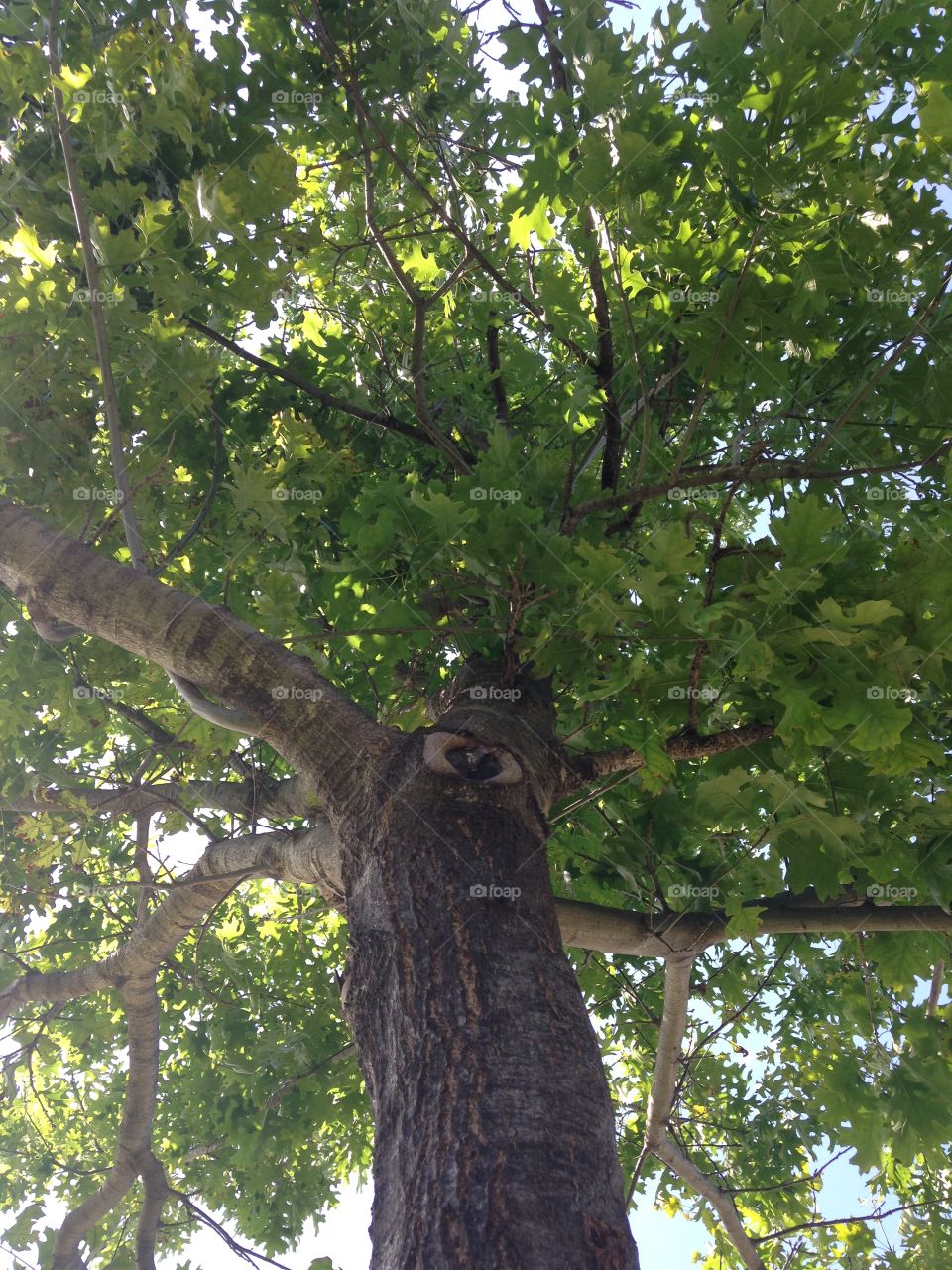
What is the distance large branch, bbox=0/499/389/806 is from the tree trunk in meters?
0.21

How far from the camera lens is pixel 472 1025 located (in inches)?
74.3

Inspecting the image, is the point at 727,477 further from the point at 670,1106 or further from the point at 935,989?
the point at 935,989

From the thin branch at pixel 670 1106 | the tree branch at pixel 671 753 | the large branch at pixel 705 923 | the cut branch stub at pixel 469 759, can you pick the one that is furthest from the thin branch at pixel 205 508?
the thin branch at pixel 670 1106

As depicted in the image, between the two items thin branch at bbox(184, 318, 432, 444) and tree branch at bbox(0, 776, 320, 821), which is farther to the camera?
tree branch at bbox(0, 776, 320, 821)

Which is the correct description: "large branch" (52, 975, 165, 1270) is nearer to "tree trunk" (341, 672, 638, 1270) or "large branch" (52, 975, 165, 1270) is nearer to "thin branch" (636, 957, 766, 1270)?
"thin branch" (636, 957, 766, 1270)

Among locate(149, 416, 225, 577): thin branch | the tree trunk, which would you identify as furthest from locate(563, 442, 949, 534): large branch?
locate(149, 416, 225, 577): thin branch

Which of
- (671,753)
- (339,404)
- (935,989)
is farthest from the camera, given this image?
(935,989)

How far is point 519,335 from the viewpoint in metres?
4.97

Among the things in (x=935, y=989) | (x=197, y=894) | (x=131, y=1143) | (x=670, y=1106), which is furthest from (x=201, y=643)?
(x=935, y=989)

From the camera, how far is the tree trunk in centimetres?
158

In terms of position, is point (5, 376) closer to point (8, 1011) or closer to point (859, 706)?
point (859, 706)

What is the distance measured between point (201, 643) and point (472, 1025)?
145 centimetres

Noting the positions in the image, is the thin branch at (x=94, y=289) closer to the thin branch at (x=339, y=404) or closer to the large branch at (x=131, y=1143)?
the thin branch at (x=339, y=404)

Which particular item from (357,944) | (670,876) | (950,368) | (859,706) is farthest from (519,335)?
(357,944)
